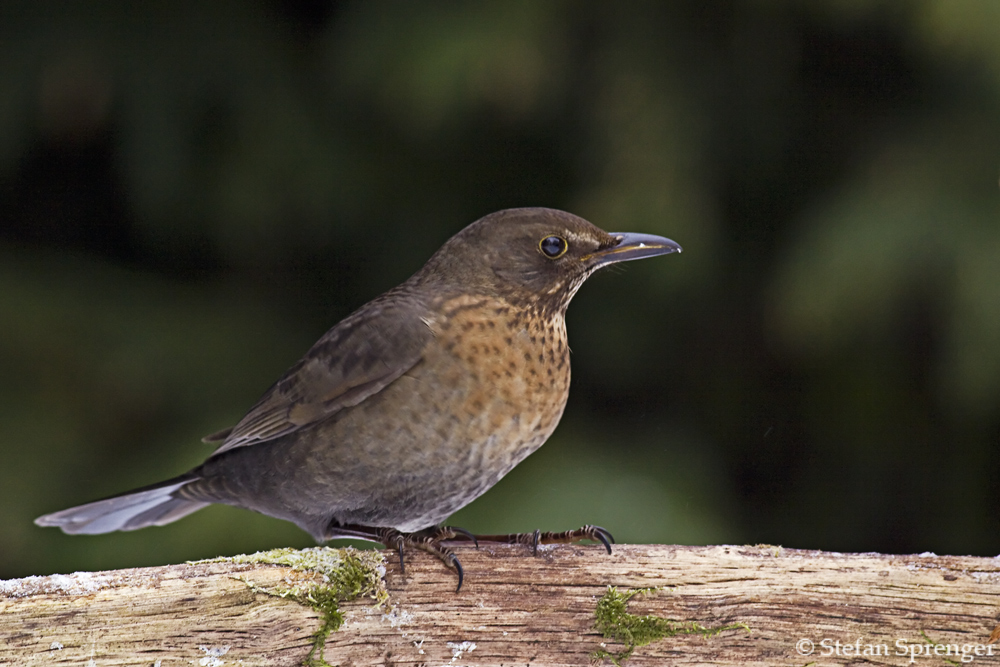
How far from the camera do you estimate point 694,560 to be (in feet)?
8.27

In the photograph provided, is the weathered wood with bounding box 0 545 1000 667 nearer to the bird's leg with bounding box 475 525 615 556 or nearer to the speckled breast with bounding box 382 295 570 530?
the bird's leg with bounding box 475 525 615 556

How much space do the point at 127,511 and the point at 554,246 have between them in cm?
151

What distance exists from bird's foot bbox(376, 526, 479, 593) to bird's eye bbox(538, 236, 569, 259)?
76 centimetres

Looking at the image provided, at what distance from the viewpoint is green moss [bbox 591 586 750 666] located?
2.44m

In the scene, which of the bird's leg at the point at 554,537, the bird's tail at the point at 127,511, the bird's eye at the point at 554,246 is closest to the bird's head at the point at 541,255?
the bird's eye at the point at 554,246

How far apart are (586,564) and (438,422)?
501 millimetres

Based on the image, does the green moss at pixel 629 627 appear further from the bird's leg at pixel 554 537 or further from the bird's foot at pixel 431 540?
the bird's foot at pixel 431 540

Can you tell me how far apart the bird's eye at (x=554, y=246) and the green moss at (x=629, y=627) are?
0.89m

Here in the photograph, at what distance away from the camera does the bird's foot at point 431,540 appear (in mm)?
2525

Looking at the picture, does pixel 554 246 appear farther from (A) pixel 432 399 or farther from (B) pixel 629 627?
(B) pixel 629 627

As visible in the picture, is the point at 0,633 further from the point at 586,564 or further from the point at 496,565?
the point at 586,564

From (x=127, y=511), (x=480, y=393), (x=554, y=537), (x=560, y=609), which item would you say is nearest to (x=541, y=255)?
(x=480, y=393)

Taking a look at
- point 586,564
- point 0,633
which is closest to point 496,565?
point 586,564

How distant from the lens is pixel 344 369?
2.71m
